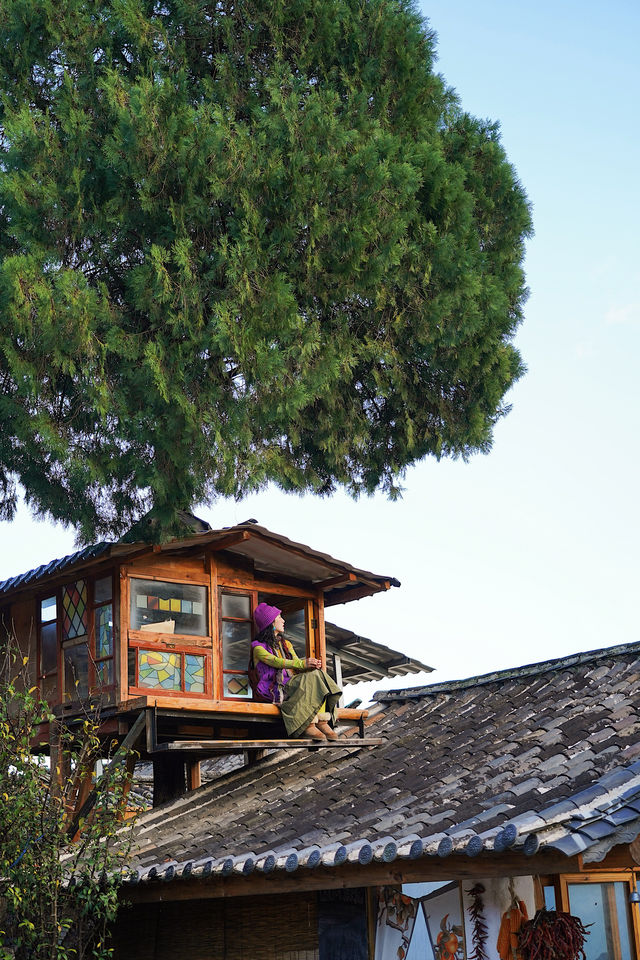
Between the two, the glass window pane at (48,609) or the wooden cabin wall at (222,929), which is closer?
the wooden cabin wall at (222,929)

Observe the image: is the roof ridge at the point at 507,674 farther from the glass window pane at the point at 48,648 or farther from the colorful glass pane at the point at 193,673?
the glass window pane at the point at 48,648

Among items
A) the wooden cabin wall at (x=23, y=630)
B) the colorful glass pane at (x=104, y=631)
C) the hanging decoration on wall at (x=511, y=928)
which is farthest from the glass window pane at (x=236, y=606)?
the hanging decoration on wall at (x=511, y=928)

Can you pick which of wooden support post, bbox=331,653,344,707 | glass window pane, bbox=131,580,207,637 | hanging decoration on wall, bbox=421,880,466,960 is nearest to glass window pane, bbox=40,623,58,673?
glass window pane, bbox=131,580,207,637

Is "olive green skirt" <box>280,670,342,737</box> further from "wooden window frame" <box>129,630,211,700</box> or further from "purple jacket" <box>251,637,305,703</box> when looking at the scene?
"wooden window frame" <box>129,630,211,700</box>

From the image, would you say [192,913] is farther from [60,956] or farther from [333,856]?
[333,856]

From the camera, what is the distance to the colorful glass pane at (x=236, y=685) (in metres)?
12.6

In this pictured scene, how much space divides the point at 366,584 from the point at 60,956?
6091 millimetres

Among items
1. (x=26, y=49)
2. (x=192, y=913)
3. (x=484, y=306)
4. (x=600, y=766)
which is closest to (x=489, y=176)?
(x=484, y=306)

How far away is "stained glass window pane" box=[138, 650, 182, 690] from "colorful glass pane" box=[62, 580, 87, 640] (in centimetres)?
90

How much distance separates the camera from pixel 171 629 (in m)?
12.2

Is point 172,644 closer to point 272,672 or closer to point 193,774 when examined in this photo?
point 272,672

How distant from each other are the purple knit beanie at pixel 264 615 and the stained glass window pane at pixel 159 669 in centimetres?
107

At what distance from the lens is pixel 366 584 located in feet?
45.0

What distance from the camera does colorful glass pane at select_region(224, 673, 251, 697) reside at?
12.6 meters
